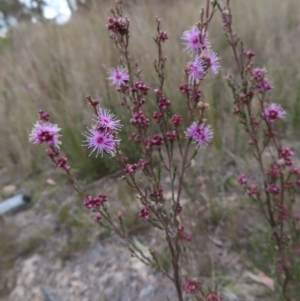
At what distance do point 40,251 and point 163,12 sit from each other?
4.16 metres

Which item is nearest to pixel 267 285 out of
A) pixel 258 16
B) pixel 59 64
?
pixel 59 64

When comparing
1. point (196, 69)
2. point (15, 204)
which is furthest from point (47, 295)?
point (196, 69)

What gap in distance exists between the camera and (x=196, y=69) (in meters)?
1.07

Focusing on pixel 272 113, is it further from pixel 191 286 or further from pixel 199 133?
pixel 191 286

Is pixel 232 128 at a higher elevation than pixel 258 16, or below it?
below

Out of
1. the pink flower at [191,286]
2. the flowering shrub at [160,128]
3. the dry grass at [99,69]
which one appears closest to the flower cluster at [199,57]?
the flowering shrub at [160,128]

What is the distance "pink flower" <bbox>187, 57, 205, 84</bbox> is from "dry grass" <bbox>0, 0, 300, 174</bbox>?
5.48 ft

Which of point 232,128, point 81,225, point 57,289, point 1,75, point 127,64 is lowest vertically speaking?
point 57,289

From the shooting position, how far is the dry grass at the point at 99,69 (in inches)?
120

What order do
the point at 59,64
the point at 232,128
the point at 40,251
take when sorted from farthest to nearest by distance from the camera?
the point at 59,64
the point at 232,128
the point at 40,251

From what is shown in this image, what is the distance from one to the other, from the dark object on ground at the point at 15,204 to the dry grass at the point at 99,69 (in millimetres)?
429

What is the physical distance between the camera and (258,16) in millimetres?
5031

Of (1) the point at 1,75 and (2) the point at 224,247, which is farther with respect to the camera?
(1) the point at 1,75

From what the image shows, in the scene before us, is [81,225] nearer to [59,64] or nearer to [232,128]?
[232,128]
